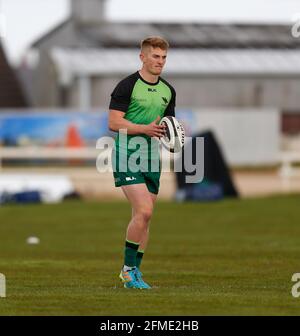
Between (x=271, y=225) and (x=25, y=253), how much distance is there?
711 cm

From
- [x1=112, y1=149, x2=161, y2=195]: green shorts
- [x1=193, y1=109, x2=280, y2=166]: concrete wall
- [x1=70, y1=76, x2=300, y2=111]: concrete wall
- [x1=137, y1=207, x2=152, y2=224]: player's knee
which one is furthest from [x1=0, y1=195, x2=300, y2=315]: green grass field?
[x1=70, y1=76, x2=300, y2=111]: concrete wall

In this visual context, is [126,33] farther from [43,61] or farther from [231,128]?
[231,128]

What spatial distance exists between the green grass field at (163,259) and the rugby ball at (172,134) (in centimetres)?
133

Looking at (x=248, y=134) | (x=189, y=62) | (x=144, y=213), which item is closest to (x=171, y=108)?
(x=144, y=213)

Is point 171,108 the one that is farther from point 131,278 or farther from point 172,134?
point 131,278

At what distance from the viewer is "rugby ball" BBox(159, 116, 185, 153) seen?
37.5 ft

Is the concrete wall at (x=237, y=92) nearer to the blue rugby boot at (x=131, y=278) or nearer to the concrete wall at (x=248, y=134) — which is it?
the concrete wall at (x=248, y=134)

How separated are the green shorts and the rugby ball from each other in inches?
9.8

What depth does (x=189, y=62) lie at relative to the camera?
6438 centimetres

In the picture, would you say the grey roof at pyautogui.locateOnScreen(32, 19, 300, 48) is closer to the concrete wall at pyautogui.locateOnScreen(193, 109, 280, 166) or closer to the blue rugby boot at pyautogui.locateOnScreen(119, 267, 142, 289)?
the concrete wall at pyautogui.locateOnScreen(193, 109, 280, 166)

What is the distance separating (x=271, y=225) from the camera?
24.4 metres

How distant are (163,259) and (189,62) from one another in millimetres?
47892
